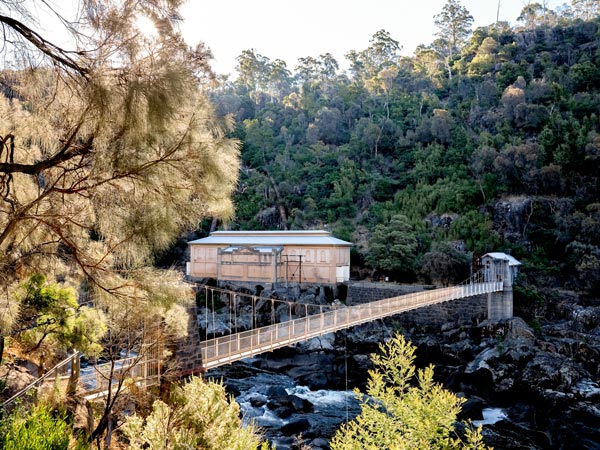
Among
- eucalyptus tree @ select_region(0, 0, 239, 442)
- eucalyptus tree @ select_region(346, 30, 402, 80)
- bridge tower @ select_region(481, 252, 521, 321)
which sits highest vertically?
eucalyptus tree @ select_region(346, 30, 402, 80)

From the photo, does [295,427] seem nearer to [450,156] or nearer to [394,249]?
[394,249]

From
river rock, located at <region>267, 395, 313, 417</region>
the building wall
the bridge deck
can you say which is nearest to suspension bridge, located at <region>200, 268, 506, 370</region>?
the bridge deck

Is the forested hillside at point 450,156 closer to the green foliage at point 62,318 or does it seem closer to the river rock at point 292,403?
the river rock at point 292,403

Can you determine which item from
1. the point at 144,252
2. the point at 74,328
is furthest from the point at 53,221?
the point at 74,328

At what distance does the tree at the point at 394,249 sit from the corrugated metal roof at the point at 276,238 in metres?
1.10

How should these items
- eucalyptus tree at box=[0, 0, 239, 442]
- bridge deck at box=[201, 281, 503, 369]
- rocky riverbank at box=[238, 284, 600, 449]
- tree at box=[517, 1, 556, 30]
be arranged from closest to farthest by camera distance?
eucalyptus tree at box=[0, 0, 239, 442], bridge deck at box=[201, 281, 503, 369], rocky riverbank at box=[238, 284, 600, 449], tree at box=[517, 1, 556, 30]

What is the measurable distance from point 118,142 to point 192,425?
3350 mm

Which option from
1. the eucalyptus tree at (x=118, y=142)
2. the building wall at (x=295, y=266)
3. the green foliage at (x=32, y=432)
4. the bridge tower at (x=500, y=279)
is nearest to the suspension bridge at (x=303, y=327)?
the bridge tower at (x=500, y=279)

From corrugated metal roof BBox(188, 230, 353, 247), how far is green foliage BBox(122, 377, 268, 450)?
10776 millimetres

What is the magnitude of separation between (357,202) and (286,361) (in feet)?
36.0

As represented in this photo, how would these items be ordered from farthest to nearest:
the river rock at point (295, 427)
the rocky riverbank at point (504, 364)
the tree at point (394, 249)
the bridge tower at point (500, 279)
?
the tree at point (394, 249)
the bridge tower at point (500, 279)
the rocky riverbank at point (504, 364)
the river rock at point (295, 427)

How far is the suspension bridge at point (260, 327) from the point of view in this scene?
527 cm

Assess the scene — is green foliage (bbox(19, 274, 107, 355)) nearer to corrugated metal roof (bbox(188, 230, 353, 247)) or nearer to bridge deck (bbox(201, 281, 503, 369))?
bridge deck (bbox(201, 281, 503, 369))

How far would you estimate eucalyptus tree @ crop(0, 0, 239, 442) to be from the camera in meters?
2.42
